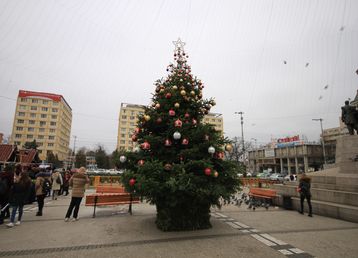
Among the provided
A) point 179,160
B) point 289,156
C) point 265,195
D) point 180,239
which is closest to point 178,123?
point 179,160

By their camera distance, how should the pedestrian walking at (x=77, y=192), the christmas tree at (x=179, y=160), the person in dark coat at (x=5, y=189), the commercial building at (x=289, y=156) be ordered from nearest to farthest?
the christmas tree at (x=179, y=160), the person in dark coat at (x=5, y=189), the pedestrian walking at (x=77, y=192), the commercial building at (x=289, y=156)

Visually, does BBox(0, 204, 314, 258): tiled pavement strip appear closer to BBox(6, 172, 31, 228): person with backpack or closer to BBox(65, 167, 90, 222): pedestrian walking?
BBox(6, 172, 31, 228): person with backpack

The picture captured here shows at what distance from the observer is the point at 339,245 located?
4945mm

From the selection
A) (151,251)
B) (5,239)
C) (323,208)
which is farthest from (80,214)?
(323,208)

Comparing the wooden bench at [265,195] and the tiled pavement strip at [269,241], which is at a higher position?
the wooden bench at [265,195]

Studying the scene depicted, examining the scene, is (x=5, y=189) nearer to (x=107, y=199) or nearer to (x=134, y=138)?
(x=107, y=199)

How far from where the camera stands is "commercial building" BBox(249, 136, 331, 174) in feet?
221

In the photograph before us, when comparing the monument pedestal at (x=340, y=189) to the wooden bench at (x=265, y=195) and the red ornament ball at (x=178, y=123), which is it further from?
the red ornament ball at (x=178, y=123)

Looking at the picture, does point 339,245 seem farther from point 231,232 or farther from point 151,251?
point 151,251

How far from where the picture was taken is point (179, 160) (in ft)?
20.6

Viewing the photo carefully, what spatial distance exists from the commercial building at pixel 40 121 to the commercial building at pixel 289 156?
260 ft

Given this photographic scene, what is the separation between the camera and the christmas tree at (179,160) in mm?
5527

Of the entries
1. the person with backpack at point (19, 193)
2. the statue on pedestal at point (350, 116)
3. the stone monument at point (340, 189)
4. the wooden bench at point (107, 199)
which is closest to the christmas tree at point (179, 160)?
the wooden bench at point (107, 199)

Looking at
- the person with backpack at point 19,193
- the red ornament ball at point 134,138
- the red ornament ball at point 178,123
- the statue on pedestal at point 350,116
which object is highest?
the statue on pedestal at point 350,116
